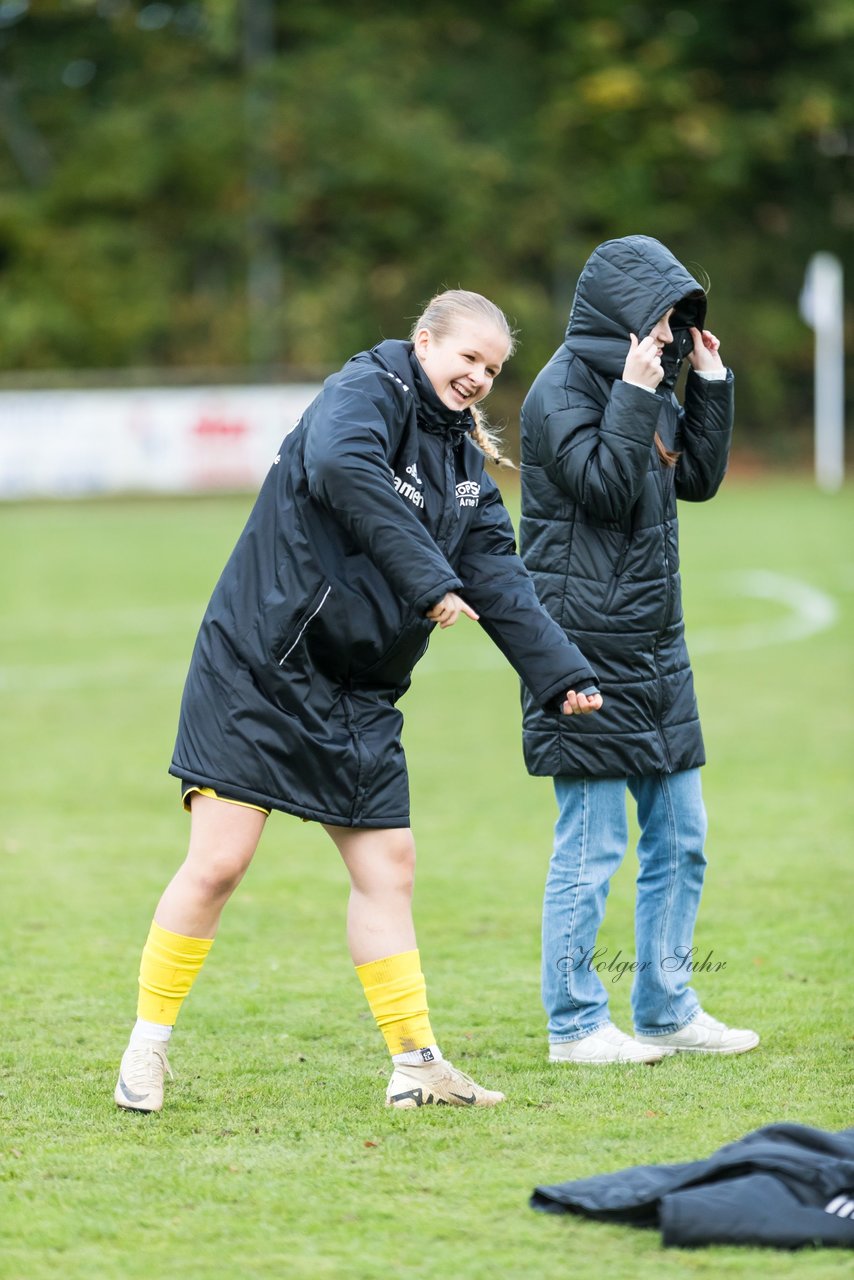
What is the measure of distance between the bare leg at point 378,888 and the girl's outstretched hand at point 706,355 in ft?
4.78

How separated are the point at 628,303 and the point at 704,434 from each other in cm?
49

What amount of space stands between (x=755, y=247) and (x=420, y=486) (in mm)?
37077

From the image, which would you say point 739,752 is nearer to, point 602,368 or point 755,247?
point 602,368

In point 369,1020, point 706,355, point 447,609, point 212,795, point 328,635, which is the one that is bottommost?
point 369,1020

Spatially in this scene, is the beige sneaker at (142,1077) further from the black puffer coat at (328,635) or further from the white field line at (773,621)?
the white field line at (773,621)

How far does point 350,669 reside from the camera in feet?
14.2

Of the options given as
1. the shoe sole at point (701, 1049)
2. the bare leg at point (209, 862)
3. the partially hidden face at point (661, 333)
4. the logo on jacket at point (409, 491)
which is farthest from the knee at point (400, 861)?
the partially hidden face at point (661, 333)

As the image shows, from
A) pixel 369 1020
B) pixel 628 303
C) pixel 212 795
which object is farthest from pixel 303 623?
pixel 369 1020

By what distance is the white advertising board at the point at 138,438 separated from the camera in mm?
29938

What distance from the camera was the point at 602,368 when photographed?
4.68 m

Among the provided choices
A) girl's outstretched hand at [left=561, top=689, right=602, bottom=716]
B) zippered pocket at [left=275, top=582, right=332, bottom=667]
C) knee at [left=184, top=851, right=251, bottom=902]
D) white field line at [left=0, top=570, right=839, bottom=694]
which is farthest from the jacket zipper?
white field line at [left=0, top=570, right=839, bottom=694]

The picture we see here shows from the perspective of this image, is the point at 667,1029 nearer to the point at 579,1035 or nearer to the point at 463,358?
the point at 579,1035

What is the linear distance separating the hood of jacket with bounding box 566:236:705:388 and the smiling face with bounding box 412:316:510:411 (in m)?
0.37

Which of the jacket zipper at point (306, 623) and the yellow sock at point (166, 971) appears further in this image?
the yellow sock at point (166, 971)
